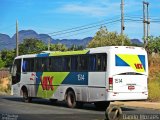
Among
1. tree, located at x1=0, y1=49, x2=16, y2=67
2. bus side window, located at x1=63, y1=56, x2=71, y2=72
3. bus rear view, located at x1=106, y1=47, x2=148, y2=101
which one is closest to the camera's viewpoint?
bus rear view, located at x1=106, y1=47, x2=148, y2=101

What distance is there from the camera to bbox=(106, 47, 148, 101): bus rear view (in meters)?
22.2

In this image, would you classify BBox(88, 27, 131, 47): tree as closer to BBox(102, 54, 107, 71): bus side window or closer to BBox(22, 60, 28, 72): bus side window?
BBox(22, 60, 28, 72): bus side window

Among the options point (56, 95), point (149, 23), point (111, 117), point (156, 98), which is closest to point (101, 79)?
point (56, 95)

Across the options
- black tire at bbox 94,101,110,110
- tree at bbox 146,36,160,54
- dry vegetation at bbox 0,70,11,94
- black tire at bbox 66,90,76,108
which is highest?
tree at bbox 146,36,160,54

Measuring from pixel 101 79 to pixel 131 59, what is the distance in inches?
Result: 71.4

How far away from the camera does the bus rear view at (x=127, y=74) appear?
2222 centimetres

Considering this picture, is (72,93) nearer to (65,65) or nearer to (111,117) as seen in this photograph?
(65,65)

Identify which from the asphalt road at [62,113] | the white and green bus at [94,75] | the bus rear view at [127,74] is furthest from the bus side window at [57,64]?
the bus rear view at [127,74]

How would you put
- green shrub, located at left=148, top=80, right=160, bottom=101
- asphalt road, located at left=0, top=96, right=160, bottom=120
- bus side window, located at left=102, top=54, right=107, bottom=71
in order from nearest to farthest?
1. asphalt road, located at left=0, top=96, right=160, bottom=120
2. bus side window, located at left=102, top=54, right=107, bottom=71
3. green shrub, located at left=148, top=80, right=160, bottom=101

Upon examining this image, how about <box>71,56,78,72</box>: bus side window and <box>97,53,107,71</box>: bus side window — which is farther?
<box>71,56,78,72</box>: bus side window

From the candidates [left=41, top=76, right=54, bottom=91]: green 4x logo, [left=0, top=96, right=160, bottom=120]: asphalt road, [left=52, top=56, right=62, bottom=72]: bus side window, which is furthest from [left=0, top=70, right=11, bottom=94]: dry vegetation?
[left=0, top=96, right=160, bottom=120]: asphalt road

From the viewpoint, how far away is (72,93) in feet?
82.1

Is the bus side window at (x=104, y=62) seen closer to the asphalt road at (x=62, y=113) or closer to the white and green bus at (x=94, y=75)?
the white and green bus at (x=94, y=75)

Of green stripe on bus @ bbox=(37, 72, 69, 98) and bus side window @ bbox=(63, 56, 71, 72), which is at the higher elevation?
bus side window @ bbox=(63, 56, 71, 72)
